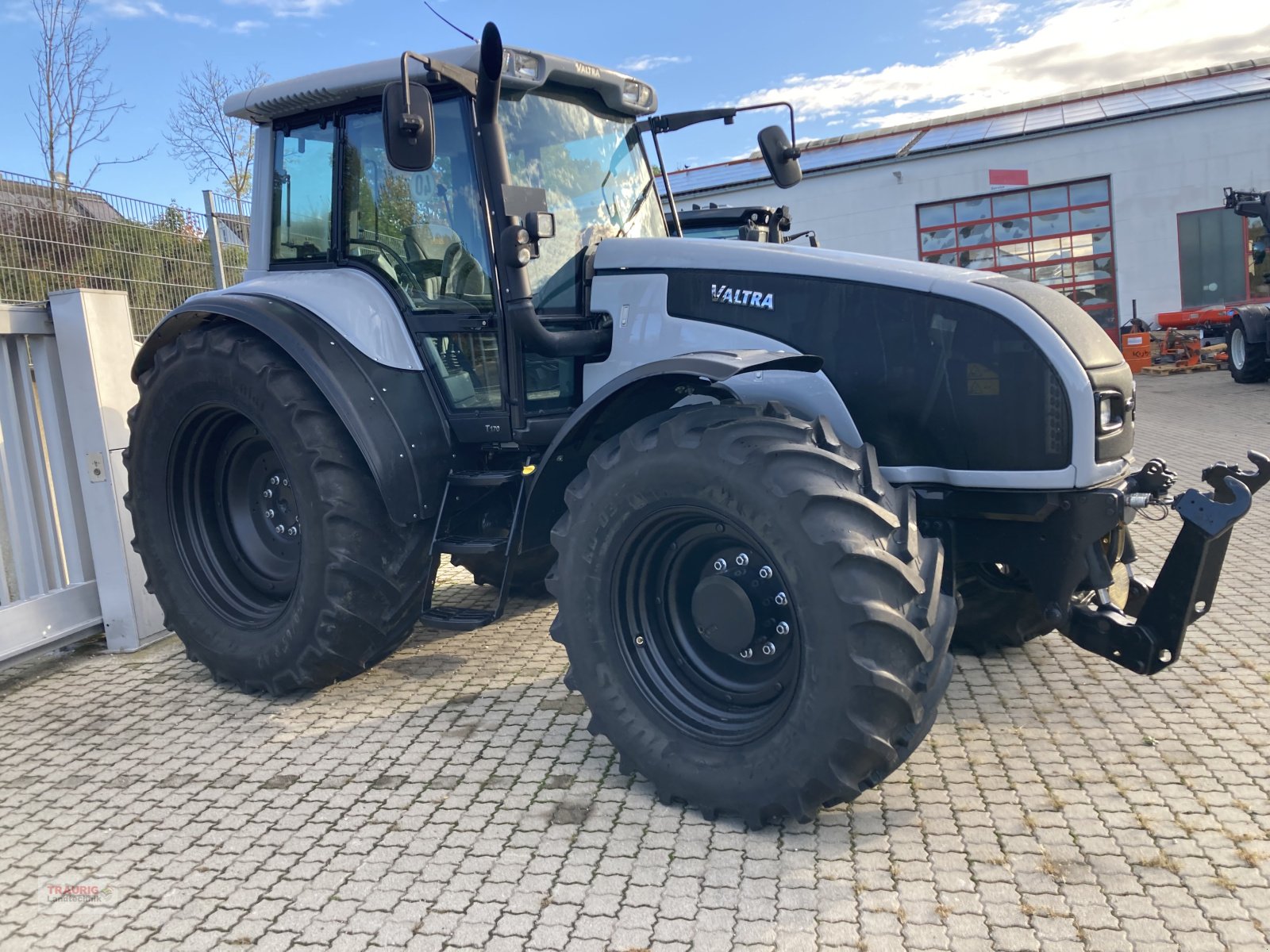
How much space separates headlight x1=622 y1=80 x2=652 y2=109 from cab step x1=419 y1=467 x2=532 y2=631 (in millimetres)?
1749

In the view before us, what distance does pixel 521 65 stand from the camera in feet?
13.5

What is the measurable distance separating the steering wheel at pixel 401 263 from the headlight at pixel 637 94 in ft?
3.97

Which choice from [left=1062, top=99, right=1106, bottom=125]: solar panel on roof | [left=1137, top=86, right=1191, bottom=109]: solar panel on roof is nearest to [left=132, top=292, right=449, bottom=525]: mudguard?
[left=1062, top=99, right=1106, bottom=125]: solar panel on roof

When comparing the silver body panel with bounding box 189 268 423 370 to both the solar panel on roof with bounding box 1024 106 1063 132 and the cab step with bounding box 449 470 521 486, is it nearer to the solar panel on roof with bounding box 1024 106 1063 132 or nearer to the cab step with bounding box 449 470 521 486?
the cab step with bounding box 449 470 521 486

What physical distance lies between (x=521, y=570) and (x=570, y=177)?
2102 mm

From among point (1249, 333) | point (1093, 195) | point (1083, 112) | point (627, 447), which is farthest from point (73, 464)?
point (1083, 112)

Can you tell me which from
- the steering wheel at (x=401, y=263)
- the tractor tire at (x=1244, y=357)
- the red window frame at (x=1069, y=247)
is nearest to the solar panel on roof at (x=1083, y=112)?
the red window frame at (x=1069, y=247)

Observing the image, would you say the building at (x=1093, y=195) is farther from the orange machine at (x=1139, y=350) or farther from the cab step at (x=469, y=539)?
the cab step at (x=469, y=539)

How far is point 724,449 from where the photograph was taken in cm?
313

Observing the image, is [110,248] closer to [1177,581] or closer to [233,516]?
[233,516]

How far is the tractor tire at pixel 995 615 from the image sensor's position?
4.23 metres

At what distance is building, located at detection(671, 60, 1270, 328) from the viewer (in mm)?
22156

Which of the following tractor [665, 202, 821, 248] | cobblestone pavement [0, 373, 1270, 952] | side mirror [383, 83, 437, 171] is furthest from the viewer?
tractor [665, 202, 821, 248]

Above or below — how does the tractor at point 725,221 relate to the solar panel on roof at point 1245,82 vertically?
below
